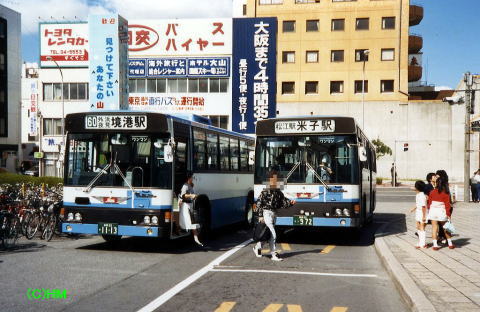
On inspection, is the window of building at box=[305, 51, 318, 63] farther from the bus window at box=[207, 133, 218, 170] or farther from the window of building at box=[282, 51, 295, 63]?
the bus window at box=[207, 133, 218, 170]

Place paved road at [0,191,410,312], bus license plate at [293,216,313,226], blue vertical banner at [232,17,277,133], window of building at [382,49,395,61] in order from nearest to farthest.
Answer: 1. paved road at [0,191,410,312]
2. bus license plate at [293,216,313,226]
3. blue vertical banner at [232,17,277,133]
4. window of building at [382,49,395,61]

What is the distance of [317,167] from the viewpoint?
12.6 meters

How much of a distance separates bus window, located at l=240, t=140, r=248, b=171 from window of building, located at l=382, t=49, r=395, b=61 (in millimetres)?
41938

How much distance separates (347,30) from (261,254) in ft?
159

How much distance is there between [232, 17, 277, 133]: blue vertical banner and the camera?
4753 cm

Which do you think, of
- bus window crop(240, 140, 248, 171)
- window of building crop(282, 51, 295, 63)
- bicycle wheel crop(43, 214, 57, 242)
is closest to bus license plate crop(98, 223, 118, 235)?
bicycle wheel crop(43, 214, 57, 242)

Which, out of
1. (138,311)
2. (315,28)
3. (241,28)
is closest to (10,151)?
(241,28)

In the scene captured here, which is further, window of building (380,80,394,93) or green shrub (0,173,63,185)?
window of building (380,80,394,93)

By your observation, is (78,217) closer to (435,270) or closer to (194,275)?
(194,275)

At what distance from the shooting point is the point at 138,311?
254 inches

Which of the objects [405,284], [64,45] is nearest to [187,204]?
[405,284]

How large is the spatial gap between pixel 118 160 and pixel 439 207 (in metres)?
7.10

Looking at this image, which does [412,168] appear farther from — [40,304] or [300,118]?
[40,304]

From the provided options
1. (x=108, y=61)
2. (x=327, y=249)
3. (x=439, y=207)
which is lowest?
(x=327, y=249)
